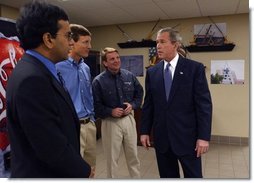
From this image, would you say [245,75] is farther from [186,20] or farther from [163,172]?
[163,172]

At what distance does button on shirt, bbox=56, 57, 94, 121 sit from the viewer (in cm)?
160

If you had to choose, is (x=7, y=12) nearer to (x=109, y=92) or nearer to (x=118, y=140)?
(x=109, y=92)

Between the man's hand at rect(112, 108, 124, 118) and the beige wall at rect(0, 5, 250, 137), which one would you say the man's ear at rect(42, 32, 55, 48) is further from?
the beige wall at rect(0, 5, 250, 137)

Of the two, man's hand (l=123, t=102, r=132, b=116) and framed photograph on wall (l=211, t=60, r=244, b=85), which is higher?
framed photograph on wall (l=211, t=60, r=244, b=85)

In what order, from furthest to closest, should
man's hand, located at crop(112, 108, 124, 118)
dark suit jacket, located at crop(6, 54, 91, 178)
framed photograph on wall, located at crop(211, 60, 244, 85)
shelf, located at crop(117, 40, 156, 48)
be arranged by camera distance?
shelf, located at crop(117, 40, 156, 48), framed photograph on wall, located at crop(211, 60, 244, 85), man's hand, located at crop(112, 108, 124, 118), dark suit jacket, located at crop(6, 54, 91, 178)

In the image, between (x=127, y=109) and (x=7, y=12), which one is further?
(x=7, y=12)

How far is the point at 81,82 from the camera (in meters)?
1.64

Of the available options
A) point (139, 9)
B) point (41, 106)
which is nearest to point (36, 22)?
point (41, 106)

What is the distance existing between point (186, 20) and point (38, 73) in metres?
2.96

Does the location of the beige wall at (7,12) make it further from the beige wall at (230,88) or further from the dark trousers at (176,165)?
the dark trousers at (176,165)

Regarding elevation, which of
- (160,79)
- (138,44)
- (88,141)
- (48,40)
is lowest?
(88,141)

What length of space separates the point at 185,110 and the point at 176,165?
34 centimetres

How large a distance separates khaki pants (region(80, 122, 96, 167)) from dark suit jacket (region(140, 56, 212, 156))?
1.58ft

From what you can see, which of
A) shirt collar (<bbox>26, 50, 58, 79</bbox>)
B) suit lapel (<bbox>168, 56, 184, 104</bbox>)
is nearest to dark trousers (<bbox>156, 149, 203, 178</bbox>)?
suit lapel (<bbox>168, 56, 184, 104</bbox>)
